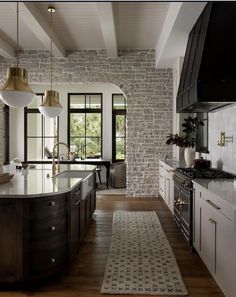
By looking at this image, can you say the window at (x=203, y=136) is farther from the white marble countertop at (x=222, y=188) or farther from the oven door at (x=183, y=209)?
the white marble countertop at (x=222, y=188)

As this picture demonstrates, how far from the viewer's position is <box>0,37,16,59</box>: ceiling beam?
7086mm

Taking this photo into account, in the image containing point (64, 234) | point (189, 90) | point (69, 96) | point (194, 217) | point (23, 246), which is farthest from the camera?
point (69, 96)

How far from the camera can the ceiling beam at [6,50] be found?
709 centimetres

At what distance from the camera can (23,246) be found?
2.89 m

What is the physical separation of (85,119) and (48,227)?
7918mm

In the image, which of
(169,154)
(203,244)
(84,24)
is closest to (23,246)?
(203,244)

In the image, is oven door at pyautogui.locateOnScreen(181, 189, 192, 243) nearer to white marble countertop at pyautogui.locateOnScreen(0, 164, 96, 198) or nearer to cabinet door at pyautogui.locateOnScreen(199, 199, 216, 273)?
cabinet door at pyautogui.locateOnScreen(199, 199, 216, 273)

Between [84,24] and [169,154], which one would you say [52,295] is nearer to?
[84,24]

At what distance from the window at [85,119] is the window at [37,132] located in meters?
0.63

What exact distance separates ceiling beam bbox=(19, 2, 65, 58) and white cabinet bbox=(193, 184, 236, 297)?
3.75 meters

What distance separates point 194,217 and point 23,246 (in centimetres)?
196

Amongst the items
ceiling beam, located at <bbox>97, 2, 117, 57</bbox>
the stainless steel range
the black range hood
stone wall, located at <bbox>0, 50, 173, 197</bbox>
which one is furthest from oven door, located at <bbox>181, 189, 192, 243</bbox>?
stone wall, located at <bbox>0, 50, 173, 197</bbox>

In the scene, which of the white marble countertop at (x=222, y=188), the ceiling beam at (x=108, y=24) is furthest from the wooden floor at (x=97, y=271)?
the ceiling beam at (x=108, y=24)

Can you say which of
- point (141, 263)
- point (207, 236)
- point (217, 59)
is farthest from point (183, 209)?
point (217, 59)
